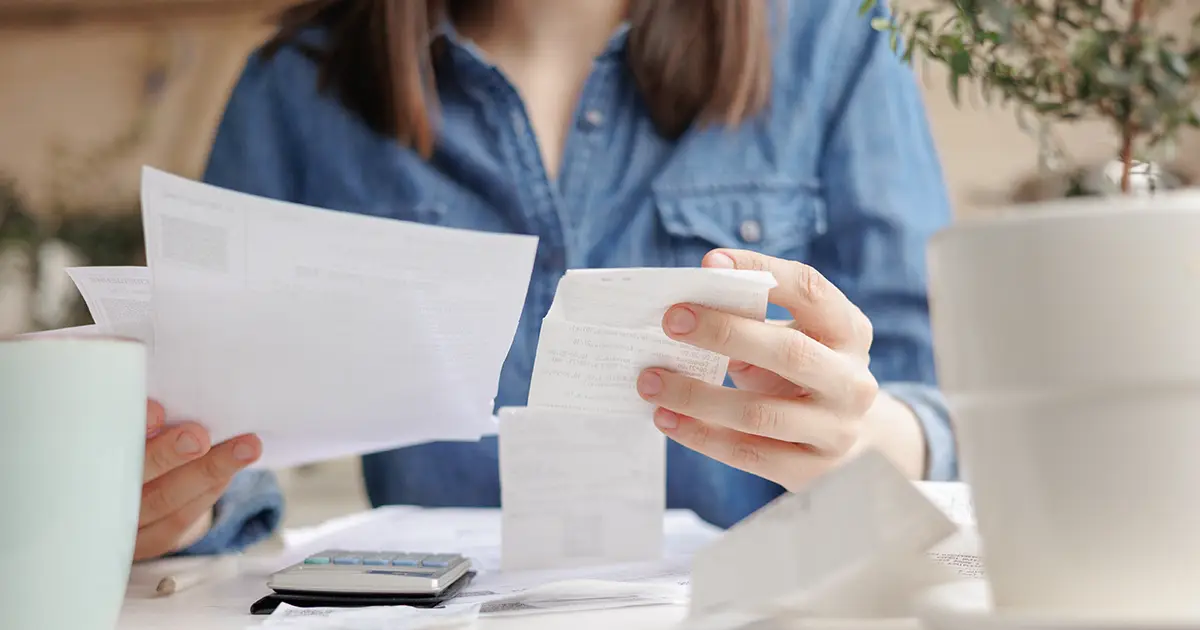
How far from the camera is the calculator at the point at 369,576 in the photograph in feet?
1.58

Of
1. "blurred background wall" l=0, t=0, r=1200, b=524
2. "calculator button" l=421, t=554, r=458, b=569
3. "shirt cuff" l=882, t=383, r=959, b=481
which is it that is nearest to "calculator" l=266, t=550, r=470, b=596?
"calculator button" l=421, t=554, r=458, b=569

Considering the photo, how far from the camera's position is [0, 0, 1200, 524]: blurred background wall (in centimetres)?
249

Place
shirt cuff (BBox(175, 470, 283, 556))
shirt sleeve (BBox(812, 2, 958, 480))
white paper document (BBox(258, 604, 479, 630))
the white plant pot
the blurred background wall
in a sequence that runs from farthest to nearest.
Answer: the blurred background wall → shirt sleeve (BBox(812, 2, 958, 480)) → shirt cuff (BBox(175, 470, 283, 556)) → white paper document (BBox(258, 604, 479, 630)) → the white plant pot

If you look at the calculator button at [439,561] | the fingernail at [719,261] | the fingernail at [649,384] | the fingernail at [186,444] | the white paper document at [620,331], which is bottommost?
the calculator button at [439,561]

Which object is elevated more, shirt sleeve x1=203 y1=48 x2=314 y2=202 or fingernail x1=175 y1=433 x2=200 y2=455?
shirt sleeve x1=203 y1=48 x2=314 y2=202

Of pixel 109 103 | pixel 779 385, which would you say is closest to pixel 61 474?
pixel 779 385

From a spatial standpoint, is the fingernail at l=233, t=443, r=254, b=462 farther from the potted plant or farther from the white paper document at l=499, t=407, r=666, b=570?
the potted plant

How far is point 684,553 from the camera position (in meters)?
0.63

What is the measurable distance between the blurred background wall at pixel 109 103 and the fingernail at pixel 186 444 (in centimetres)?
191

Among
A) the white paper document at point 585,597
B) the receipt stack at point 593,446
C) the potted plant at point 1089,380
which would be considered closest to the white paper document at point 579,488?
the receipt stack at point 593,446

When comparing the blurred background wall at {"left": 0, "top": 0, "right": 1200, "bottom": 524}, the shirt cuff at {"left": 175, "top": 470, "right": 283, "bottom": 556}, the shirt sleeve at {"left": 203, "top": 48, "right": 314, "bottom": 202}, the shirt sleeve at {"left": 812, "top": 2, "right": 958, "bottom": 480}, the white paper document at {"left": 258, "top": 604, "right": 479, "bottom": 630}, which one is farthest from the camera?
the blurred background wall at {"left": 0, "top": 0, "right": 1200, "bottom": 524}

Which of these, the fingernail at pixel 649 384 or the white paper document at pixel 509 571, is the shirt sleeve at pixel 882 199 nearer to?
the white paper document at pixel 509 571

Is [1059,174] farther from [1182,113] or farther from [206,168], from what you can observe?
[206,168]

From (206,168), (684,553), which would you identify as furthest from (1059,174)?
(206,168)
